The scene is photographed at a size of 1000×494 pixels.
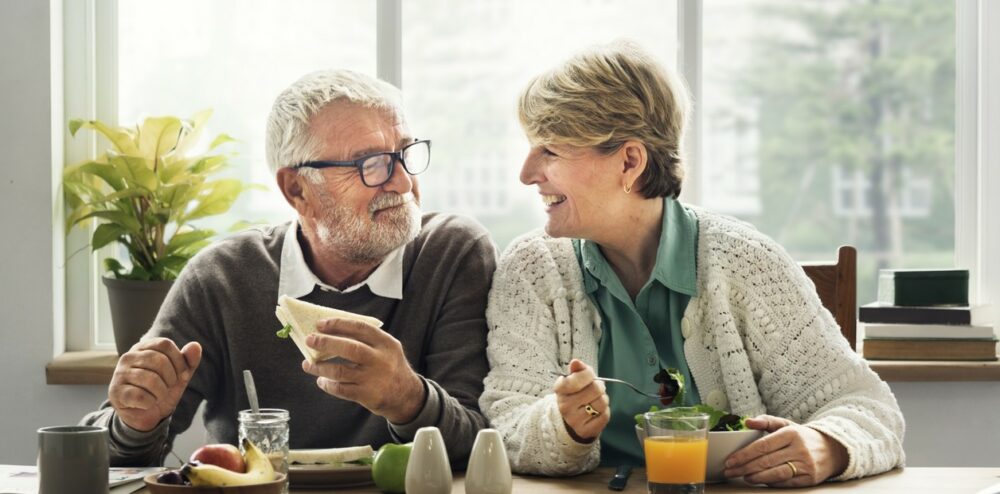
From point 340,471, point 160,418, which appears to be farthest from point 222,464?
point 160,418

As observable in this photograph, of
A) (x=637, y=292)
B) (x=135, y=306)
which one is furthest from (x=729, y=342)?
(x=135, y=306)

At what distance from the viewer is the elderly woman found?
2031 millimetres

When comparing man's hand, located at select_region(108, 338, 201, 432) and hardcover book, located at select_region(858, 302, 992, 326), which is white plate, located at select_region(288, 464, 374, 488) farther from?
hardcover book, located at select_region(858, 302, 992, 326)

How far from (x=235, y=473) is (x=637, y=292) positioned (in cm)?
93

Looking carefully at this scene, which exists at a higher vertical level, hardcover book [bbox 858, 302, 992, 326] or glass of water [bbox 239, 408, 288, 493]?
hardcover book [bbox 858, 302, 992, 326]

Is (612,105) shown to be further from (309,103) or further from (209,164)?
(209,164)

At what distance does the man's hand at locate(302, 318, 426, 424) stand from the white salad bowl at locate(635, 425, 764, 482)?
385 mm

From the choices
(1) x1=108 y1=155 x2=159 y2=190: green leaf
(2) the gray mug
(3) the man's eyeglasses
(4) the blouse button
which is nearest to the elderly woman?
(4) the blouse button

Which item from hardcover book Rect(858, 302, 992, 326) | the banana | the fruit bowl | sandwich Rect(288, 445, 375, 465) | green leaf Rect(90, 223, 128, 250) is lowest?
sandwich Rect(288, 445, 375, 465)

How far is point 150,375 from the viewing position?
188 cm

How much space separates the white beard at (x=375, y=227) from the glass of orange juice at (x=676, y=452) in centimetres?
75

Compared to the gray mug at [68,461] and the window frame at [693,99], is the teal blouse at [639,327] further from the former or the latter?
the window frame at [693,99]

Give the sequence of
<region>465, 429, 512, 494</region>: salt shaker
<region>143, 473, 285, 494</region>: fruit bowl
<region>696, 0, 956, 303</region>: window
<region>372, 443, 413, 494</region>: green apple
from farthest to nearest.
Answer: <region>696, 0, 956, 303</region>: window
<region>372, 443, 413, 494</region>: green apple
<region>465, 429, 512, 494</region>: salt shaker
<region>143, 473, 285, 494</region>: fruit bowl

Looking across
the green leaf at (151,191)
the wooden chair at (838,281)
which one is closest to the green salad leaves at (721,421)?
the wooden chair at (838,281)
